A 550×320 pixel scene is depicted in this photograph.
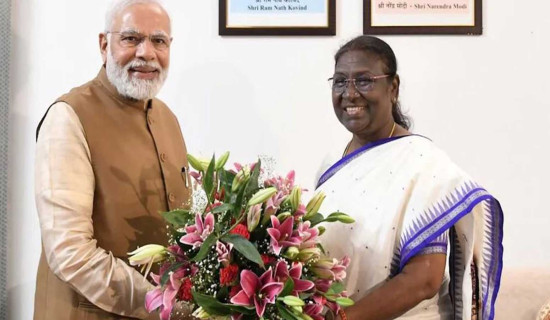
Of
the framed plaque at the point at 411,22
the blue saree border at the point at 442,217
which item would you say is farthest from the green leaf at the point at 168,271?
the framed plaque at the point at 411,22

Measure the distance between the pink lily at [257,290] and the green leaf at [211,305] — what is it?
2.1 inches

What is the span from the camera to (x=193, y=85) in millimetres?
2500

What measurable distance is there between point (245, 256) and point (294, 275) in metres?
0.12

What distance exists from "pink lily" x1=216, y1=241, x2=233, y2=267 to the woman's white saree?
47 centimetres

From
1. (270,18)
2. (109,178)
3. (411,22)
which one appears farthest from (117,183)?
(411,22)

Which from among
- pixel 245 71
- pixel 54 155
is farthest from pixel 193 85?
pixel 54 155

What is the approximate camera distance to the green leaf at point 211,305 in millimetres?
1345

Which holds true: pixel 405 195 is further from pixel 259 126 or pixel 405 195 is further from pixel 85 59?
pixel 85 59

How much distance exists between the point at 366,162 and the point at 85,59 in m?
1.29

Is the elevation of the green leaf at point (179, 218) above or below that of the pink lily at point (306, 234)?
above

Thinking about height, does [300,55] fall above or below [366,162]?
above

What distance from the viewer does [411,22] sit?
2453 mm

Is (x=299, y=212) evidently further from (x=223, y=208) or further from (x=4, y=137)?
(x=4, y=137)

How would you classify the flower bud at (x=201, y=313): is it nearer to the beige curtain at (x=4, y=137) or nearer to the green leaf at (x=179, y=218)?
the green leaf at (x=179, y=218)
